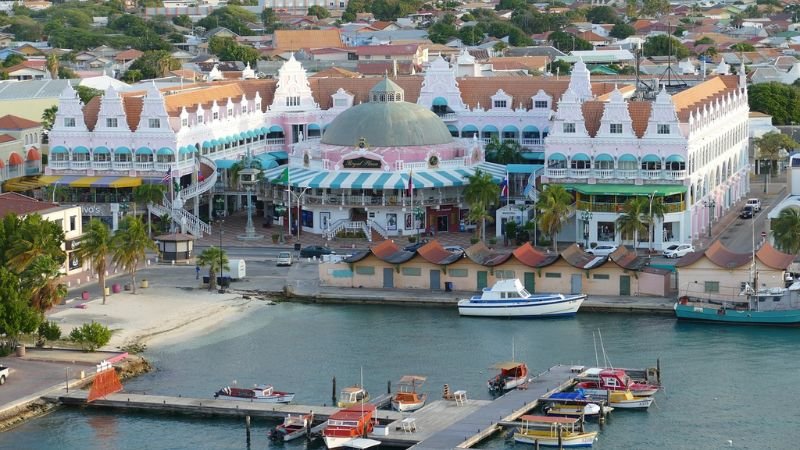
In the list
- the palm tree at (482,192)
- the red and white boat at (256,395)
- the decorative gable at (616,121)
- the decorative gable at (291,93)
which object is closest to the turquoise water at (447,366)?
the red and white boat at (256,395)

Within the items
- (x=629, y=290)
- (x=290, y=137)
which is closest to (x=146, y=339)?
(x=629, y=290)

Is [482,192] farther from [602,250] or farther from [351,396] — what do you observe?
[351,396]

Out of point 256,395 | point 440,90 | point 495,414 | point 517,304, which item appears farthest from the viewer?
point 440,90

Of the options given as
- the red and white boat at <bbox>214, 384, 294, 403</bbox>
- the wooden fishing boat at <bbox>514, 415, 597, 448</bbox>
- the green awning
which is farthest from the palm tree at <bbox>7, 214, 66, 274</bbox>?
the green awning

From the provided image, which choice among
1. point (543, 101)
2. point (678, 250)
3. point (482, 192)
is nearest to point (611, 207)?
point (678, 250)

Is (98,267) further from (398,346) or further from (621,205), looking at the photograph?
(621,205)

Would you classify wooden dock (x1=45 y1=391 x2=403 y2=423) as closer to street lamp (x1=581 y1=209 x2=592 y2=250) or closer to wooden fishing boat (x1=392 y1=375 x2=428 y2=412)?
wooden fishing boat (x1=392 y1=375 x2=428 y2=412)

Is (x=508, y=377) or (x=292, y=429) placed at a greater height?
(x=508, y=377)
